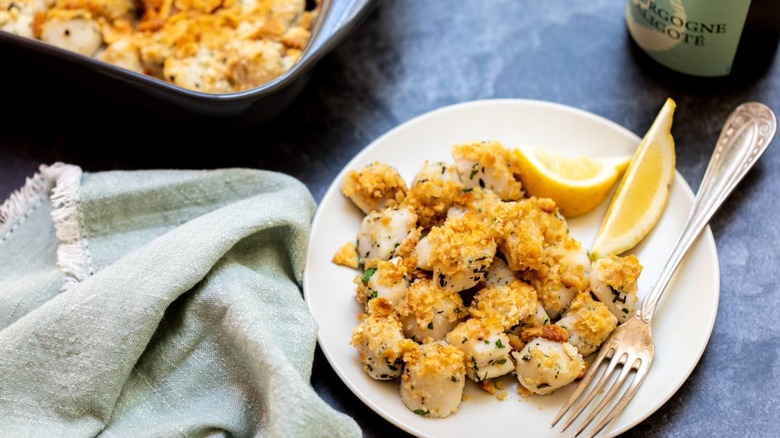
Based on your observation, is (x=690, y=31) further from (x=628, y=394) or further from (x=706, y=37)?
(x=628, y=394)

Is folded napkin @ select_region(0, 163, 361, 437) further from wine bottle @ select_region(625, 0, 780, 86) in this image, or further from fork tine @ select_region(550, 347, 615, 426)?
wine bottle @ select_region(625, 0, 780, 86)

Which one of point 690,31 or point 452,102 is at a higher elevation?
point 690,31

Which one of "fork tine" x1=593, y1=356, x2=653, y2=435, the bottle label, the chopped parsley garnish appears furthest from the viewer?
the bottle label

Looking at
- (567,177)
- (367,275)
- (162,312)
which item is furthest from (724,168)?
(162,312)

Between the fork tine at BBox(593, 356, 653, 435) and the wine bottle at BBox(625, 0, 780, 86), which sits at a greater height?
the wine bottle at BBox(625, 0, 780, 86)

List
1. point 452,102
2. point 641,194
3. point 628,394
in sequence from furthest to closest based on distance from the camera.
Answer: point 452,102 → point 641,194 → point 628,394

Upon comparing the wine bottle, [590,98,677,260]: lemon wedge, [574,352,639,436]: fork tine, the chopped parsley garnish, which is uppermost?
the wine bottle

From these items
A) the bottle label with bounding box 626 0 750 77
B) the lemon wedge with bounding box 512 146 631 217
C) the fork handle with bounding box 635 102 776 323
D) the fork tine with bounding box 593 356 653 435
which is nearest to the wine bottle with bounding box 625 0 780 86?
the bottle label with bounding box 626 0 750 77
